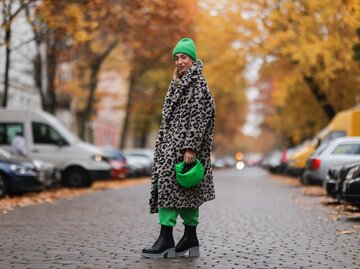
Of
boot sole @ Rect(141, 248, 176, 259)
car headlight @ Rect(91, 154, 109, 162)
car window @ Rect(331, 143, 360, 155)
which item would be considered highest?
car window @ Rect(331, 143, 360, 155)

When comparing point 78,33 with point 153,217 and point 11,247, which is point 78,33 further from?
point 11,247

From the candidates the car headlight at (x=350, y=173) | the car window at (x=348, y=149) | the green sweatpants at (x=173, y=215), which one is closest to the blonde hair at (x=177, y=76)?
the green sweatpants at (x=173, y=215)

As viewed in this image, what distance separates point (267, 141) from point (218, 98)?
5562cm

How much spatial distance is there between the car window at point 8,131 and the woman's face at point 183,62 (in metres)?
16.0

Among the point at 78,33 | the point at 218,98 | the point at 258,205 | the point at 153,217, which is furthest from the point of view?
the point at 218,98

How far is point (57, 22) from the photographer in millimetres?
21125

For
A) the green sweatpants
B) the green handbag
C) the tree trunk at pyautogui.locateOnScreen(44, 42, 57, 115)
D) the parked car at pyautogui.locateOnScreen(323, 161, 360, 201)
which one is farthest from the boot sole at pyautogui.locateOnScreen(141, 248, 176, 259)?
the tree trunk at pyautogui.locateOnScreen(44, 42, 57, 115)

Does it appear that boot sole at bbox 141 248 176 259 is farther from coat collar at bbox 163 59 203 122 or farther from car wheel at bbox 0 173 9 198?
car wheel at bbox 0 173 9 198

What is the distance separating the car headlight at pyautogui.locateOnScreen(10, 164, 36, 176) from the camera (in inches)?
674

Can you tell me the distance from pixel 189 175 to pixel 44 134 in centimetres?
1645

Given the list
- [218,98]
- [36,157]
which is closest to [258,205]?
[36,157]

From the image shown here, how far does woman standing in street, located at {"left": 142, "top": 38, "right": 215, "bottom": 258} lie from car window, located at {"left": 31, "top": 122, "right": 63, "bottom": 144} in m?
15.9

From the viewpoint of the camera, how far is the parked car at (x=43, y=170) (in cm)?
1792

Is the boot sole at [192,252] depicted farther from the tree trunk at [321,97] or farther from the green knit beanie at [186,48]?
the tree trunk at [321,97]
